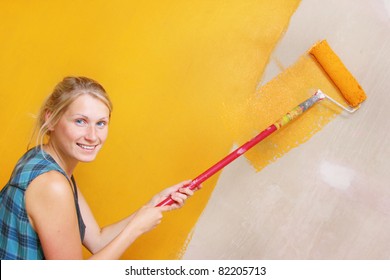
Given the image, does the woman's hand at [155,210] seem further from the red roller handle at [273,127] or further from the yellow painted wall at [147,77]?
the yellow painted wall at [147,77]

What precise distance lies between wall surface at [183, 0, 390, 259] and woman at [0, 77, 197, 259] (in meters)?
0.39

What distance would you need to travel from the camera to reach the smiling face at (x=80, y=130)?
1103mm

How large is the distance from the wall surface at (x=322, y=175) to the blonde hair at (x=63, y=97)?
548 millimetres

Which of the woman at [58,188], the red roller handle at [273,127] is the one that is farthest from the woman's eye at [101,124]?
the red roller handle at [273,127]

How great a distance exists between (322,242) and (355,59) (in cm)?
54

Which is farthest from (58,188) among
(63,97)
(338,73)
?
(338,73)

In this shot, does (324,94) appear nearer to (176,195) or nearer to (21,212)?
(176,195)

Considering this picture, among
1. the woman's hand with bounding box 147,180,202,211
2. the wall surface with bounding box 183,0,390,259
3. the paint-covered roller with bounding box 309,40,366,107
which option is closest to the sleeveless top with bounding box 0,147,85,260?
the woman's hand with bounding box 147,180,202,211

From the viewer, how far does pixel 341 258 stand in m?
1.40

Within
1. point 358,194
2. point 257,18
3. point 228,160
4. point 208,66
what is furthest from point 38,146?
point 358,194

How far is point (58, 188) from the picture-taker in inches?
40.0

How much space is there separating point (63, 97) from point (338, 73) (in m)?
0.78

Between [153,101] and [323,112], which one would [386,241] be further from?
[153,101]

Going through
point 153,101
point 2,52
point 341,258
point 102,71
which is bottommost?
point 341,258
